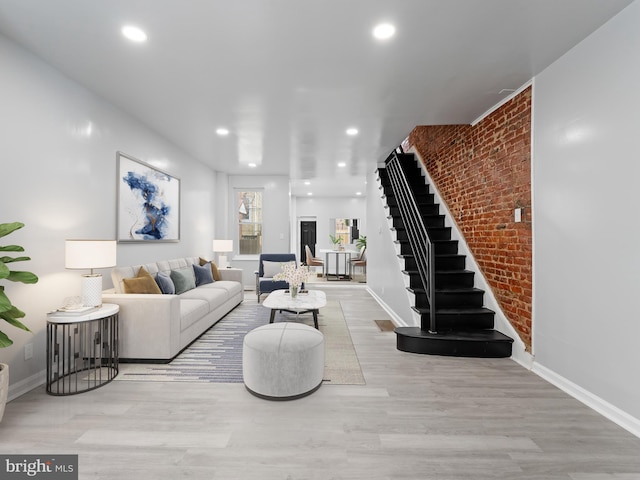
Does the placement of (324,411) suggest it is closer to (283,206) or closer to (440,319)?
(440,319)

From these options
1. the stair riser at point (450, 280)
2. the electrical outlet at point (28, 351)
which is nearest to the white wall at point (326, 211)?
the stair riser at point (450, 280)

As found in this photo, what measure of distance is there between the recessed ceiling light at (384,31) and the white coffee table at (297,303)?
273 centimetres

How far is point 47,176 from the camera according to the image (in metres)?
2.69

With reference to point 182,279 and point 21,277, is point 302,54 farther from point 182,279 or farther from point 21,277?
point 182,279

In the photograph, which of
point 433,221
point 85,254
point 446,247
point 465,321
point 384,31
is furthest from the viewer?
point 433,221

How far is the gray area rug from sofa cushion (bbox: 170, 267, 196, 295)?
66 cm

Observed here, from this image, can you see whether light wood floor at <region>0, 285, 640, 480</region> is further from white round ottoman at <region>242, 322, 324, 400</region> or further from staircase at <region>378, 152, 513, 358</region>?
staircase at <region>378, 152, 513, 358</region>

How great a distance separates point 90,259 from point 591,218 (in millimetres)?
3881

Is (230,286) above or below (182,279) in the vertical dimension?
below

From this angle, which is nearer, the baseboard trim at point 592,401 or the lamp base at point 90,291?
the baseboard trim at point 592,401

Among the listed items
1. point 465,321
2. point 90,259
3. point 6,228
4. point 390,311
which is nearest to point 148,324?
point 90,259

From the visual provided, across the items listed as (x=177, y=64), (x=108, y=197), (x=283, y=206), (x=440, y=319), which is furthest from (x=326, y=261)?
(x=177, y=64)

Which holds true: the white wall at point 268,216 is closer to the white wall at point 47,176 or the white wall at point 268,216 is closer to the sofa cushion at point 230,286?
the sofa cushion at point 230,286

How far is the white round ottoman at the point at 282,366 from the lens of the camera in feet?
7.79
